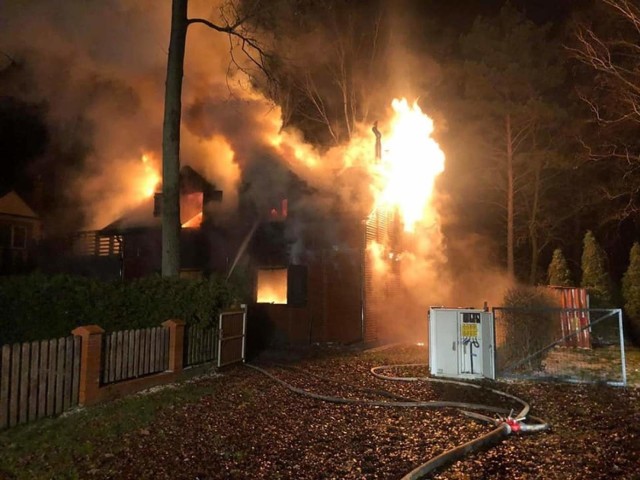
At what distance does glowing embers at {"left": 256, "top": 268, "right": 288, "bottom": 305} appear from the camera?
16516 millimetres

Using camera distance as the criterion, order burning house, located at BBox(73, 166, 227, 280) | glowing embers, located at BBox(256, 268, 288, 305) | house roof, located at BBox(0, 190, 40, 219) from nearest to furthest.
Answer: glowing embers, located at BBox(256, 268, 288, 305) < burning house, located at BBox(73, 166, 227, 280) < house roof, located at BBox(0, 190, 40, 219)

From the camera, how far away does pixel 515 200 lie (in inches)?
1030

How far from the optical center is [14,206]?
2108cm

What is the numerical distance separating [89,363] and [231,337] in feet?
12.8

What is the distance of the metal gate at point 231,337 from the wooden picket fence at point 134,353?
1537 millimetres

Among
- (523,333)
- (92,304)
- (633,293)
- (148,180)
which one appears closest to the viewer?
(92,304)

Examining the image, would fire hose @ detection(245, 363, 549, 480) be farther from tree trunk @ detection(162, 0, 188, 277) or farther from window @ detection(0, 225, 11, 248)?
window @ detection(0, 225, 11, 248)

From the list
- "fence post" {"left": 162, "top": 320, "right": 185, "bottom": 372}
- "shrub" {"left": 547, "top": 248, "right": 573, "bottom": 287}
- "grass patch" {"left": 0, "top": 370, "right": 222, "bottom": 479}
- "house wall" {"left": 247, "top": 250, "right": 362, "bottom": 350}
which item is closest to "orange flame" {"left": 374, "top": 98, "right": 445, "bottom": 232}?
"house wall" {"left": 247, "top": 250, "right": 362, "bottom": 350}

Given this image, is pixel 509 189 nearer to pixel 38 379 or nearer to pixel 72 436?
pixel 38 379

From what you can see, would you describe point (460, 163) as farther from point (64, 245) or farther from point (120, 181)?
point (64, 245)

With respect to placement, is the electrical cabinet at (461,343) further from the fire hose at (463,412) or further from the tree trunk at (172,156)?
the tree trunk at (172,156)

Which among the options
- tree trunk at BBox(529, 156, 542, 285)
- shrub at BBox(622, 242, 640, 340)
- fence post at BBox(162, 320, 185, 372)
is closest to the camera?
fence post at BBox(162, 320, 185, 372)

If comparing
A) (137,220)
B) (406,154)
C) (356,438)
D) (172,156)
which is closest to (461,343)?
(356,438)

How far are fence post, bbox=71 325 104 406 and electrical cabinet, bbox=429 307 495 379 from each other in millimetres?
5936
